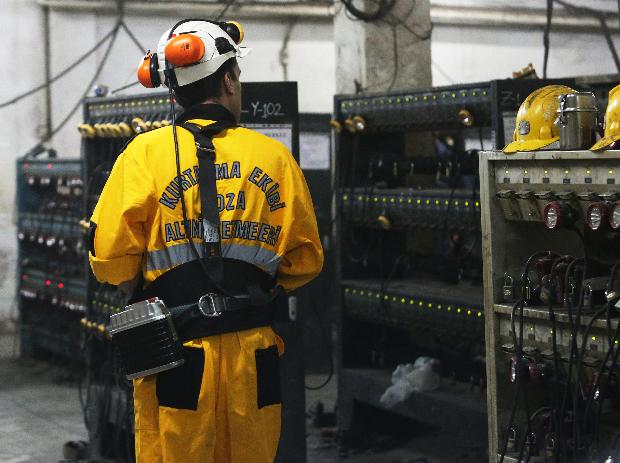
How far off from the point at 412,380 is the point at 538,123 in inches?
99.8

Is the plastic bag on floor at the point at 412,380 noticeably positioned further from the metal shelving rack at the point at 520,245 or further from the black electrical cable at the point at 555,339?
the black electrical cable at the point at 555,339

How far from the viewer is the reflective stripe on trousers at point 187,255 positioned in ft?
12.1

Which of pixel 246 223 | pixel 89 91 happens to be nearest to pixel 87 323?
pixel 246 223

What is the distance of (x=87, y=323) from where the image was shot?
6641mm

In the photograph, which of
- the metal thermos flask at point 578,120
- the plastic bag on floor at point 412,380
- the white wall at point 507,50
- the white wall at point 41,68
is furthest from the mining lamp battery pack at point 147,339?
the white wall at point 507,50

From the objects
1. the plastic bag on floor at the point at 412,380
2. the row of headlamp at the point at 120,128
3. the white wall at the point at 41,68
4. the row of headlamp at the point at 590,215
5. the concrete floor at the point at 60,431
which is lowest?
the concrete floor at the point at 60,431

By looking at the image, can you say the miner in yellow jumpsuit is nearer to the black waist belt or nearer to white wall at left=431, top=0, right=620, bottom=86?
the black waist belt

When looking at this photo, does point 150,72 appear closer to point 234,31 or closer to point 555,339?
point 234,31

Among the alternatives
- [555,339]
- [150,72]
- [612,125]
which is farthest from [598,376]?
[150,72]

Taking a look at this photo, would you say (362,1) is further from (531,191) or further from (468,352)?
(531,191)

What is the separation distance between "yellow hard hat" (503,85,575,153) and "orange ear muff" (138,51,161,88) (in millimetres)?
1289

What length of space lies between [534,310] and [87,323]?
11.0 feet

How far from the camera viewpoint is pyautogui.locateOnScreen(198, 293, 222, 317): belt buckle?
367 cm

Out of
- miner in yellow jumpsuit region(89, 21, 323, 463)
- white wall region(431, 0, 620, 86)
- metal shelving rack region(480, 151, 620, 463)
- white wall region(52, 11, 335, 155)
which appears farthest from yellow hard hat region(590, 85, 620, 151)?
white wall region(431, 0, 620, 86)
